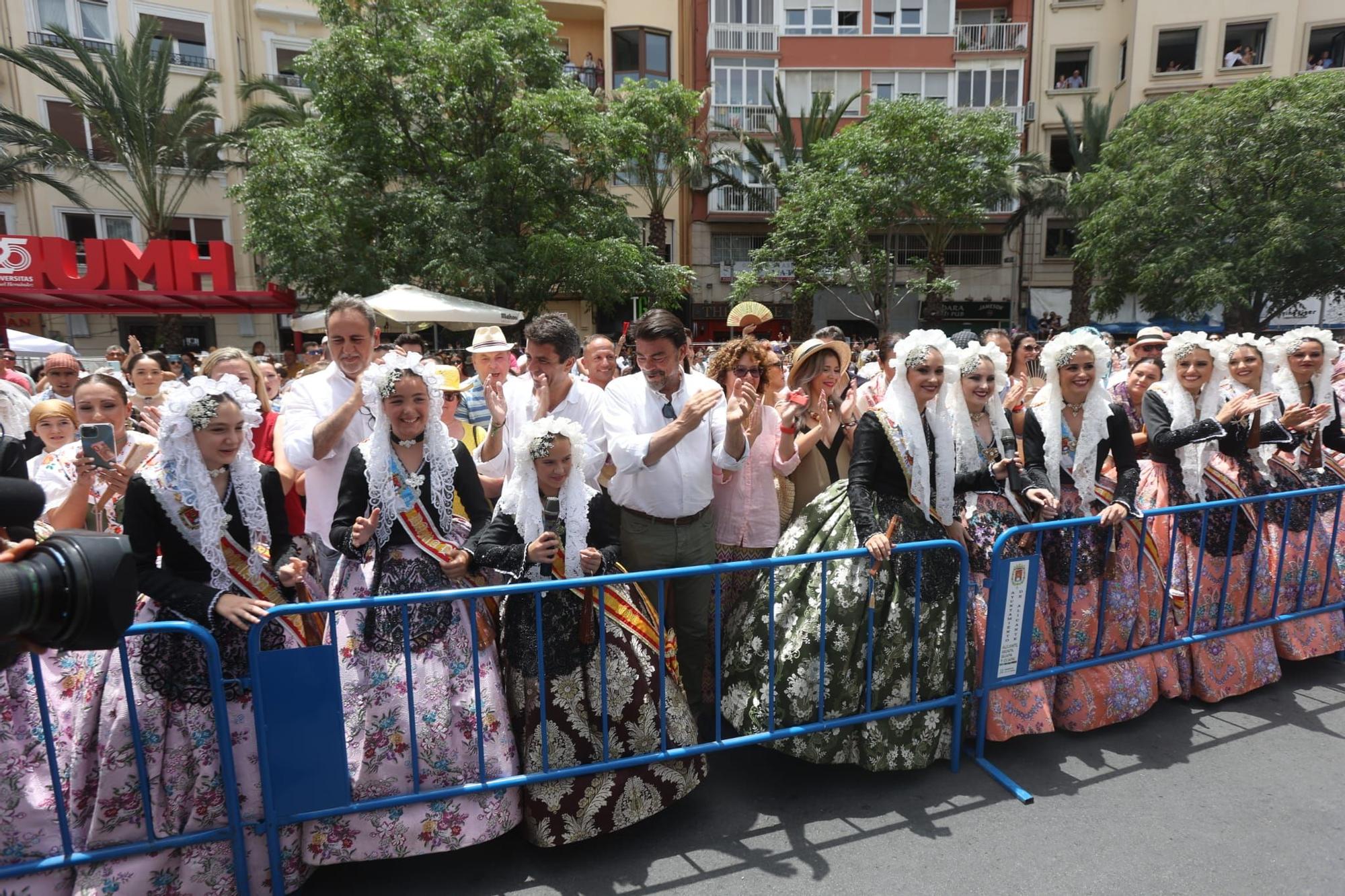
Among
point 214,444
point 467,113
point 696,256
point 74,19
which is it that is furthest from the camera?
point 696,256

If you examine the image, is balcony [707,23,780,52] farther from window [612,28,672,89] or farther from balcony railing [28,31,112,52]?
balcony railing [28,31,112,52]

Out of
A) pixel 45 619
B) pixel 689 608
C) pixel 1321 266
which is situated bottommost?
pixel 689 608

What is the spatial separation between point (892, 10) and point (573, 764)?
3019 cm

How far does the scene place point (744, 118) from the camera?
26.8 metres

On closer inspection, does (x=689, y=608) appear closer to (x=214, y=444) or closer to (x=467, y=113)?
(x=214, y=444)

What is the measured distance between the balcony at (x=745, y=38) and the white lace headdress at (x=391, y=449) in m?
27.2

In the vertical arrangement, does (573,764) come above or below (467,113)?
below

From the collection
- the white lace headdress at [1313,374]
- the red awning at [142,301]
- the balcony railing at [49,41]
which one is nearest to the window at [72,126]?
the balcony railing at [49,41]

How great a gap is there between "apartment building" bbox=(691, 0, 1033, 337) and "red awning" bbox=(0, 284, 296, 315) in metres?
14.9

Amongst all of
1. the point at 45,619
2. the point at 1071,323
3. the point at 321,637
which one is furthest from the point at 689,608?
the point at 1071,323

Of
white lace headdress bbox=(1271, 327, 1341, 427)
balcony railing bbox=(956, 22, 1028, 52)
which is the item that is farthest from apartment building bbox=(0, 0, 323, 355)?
balcony railing bbox=(956, 22, 1028, 52)

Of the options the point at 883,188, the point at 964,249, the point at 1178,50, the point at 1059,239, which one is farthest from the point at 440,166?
the point at 1178,50

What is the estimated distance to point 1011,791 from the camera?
3408 mm

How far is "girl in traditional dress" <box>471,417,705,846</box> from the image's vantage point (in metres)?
2.99
